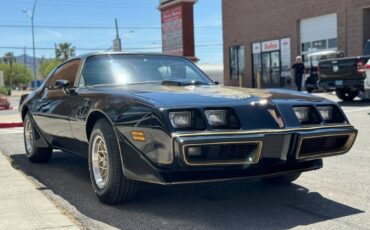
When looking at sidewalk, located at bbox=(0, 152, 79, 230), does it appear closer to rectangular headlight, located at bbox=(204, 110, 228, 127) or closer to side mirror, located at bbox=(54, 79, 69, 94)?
side mirror, located at bbox=(54, 79, 69, 94)

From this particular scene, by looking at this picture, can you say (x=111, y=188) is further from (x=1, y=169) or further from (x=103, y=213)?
(x=1, y=169)

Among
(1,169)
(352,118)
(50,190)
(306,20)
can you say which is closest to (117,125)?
(50,190)

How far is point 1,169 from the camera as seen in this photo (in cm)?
621

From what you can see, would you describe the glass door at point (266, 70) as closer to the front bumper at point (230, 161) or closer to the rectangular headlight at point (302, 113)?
the rectangular headlight at point (302, 113)

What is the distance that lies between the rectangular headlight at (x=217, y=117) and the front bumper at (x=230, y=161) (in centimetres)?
15

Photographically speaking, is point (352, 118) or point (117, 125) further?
point (352, 118)

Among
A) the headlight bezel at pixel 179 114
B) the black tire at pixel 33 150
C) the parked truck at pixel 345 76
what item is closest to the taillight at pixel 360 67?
the parked truck at pixel 345 76

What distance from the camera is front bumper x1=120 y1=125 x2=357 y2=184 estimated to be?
12.1 ft

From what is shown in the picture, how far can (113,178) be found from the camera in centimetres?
425

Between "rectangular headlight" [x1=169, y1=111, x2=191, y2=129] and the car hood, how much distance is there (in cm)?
8

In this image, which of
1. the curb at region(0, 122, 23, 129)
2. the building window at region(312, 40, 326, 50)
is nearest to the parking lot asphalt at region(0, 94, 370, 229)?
the curb at region(0, 122, 23, 129)

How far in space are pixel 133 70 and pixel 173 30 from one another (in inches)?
1036

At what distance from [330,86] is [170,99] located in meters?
12.5

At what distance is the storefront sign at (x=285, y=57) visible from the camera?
3088 cm
